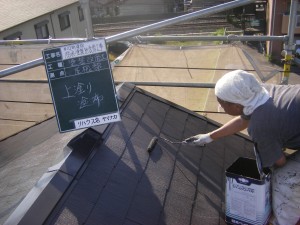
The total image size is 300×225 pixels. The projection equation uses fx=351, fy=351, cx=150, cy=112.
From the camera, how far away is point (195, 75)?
6594 millimetres

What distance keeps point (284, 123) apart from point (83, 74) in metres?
1.65

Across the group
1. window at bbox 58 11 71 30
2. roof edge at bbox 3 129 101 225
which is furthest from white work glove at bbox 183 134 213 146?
window at bbox 58 11 71 30

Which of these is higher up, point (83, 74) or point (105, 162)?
point (83, 74)

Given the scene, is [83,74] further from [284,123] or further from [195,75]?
[195,75]

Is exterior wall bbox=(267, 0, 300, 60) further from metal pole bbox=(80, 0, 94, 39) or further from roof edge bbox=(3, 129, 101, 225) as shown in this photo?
roof edge bbox=(3, 129, 101, 225)

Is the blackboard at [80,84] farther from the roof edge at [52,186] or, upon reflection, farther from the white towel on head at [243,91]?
the white towel on head at [243,91]

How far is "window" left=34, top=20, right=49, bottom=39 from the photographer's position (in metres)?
19.5

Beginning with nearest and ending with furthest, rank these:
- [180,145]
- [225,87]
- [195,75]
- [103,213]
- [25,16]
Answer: [103,213]
[225,87]
[180,145]
[195,75]
[25,16]

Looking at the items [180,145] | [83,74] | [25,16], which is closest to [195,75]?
[180,145]

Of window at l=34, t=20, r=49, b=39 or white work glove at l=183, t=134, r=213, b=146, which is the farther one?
window at l=34, t=20, r=49, b=39

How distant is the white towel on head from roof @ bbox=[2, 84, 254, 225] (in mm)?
856

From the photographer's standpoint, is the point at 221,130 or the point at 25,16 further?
the point at 25,16

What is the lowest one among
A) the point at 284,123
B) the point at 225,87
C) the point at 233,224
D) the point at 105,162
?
the point at 233,224

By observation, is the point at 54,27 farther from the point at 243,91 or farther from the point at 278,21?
the point at 243,91
